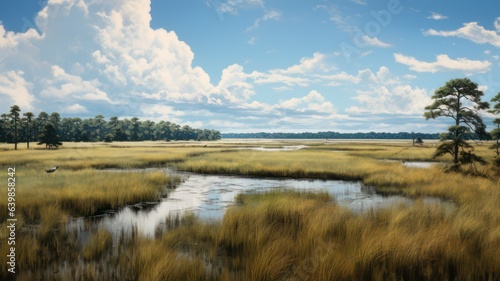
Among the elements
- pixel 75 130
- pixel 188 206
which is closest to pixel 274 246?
pixel 188 206

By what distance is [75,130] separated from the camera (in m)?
129

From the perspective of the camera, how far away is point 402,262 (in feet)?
23.8

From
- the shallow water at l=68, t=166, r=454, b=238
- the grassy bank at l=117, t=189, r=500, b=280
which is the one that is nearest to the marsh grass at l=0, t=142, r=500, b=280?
the grassy bank at l=117, t=189, r=500, b=280

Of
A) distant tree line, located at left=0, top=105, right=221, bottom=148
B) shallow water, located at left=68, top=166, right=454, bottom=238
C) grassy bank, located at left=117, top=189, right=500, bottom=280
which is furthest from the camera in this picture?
distant tree line, located at left=0, top=105, right=221, bottom=148

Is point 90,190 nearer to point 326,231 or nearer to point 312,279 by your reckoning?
point 326,231

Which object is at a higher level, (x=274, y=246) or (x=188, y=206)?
(x=274, y=246)

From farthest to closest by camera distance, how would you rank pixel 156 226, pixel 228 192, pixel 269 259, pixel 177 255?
pixel 228 192
pixel 156 226
pixel 177 255
pixel 269 259

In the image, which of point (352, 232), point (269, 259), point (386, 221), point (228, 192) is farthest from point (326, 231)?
point (228, 192)

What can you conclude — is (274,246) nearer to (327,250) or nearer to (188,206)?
(327,250)

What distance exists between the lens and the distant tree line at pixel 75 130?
248ft

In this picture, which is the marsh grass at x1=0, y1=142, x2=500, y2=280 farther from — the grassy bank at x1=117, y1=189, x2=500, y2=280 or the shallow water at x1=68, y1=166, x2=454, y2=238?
the shallow water at x1=68, y1=166, x2=454, y2=238

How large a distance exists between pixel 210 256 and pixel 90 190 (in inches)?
413

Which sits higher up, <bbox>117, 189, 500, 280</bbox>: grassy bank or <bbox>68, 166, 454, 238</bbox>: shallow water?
<bbox>117, 189, 500, 280</bbox>: grassy bank

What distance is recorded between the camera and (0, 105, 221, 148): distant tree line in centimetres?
7545
